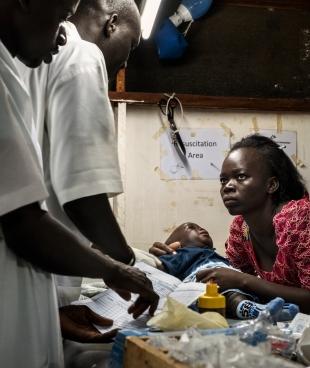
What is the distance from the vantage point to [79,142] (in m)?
1.14

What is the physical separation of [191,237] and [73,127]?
1591 millimetres

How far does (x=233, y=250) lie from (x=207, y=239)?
324 millimetres

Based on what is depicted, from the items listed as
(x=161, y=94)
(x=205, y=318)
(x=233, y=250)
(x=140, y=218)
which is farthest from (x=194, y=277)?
(x=161, y=94)

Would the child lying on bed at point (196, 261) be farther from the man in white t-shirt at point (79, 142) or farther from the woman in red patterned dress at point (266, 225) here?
the man in white t-shirt at point (79, 142)

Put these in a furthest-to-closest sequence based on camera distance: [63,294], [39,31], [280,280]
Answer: [280,280], [63,294], [39,31]

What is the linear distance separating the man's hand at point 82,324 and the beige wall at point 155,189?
1902 millimetres

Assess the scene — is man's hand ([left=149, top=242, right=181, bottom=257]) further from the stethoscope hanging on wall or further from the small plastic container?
the small plastic container

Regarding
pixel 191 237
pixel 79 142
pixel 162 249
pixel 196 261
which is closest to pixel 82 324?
pixel 79 142

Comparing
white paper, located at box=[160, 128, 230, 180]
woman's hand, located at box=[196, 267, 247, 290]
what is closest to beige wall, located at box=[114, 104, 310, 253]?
white paper, located at box=[160, 128, 230, 180]

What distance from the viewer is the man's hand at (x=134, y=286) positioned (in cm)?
99

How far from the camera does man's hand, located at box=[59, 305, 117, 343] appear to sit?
3.53ft

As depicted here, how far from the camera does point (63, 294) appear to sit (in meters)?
1.26

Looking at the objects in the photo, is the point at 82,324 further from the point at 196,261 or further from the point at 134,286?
the point at 196,261

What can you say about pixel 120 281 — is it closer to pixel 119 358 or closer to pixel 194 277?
pixel 119 358
